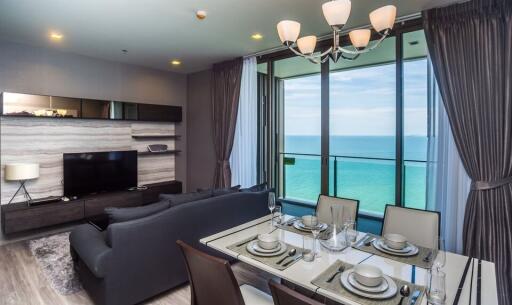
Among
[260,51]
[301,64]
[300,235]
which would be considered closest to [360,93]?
[301,64]

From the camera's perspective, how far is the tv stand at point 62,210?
3752 mm

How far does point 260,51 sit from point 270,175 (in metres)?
2.13

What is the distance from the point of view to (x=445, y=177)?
9.95 feet

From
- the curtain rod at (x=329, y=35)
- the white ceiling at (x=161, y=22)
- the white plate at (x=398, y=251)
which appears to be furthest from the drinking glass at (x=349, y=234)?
the curtain rod at (x=329, y=35)

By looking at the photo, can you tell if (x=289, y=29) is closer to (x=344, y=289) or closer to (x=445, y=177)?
(x=344, y=289)

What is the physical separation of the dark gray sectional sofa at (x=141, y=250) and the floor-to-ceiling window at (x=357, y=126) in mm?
2064

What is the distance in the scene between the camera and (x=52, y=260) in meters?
3.36

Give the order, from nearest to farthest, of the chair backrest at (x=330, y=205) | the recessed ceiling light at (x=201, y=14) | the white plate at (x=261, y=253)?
Result: the white plate at (x=261, y=253) → the chair backrest at (x=330, y=205) → the recessed ceiling light at (x=201, y=14)

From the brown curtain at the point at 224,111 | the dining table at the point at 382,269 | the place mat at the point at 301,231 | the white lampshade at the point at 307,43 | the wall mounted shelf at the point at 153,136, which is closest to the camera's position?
the dining table at the point at 382,269

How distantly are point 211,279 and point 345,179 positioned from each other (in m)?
4.26

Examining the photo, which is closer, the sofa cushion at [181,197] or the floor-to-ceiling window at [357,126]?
the sofa cushion at [181,197]

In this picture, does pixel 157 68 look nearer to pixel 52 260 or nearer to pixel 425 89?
pixel 52 260

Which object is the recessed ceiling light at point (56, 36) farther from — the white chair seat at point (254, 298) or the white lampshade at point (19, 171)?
the white chair seat at point (254, 298)

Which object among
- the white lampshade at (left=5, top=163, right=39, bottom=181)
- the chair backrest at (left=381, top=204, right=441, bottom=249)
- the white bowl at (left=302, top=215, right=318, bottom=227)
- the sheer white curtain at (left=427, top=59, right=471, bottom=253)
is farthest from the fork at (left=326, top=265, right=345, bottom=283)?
the white lampshade at (left=5, top=163, right=39, bottom=181)
